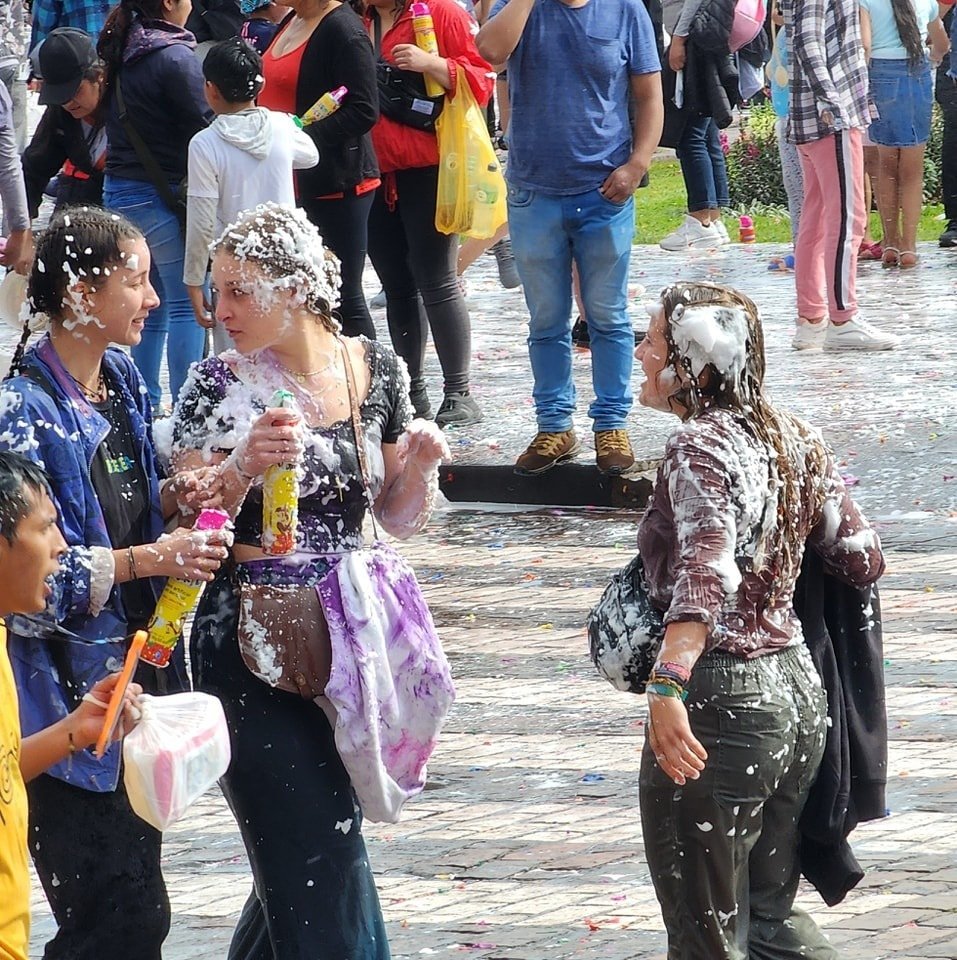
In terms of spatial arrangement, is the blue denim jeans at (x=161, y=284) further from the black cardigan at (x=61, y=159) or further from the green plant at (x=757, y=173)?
the green plant at (x=757, y=173)

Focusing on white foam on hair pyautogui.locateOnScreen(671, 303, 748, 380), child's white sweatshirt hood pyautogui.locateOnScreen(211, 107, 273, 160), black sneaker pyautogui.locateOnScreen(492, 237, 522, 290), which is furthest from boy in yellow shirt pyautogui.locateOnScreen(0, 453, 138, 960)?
black sneaker pyautogui.locateOnScreen(492, 237, 522, 290)

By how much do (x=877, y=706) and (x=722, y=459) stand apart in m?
0.74

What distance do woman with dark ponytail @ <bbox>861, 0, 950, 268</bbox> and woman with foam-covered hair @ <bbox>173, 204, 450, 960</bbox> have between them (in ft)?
30.6

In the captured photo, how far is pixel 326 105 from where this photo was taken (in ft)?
27.5

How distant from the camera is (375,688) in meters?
3.86

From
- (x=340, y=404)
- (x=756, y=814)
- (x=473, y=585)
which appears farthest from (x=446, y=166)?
(x=756, y=814)

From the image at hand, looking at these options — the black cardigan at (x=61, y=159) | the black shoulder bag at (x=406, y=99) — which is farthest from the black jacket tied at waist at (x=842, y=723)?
the black cardigan at (x=61, y=159)

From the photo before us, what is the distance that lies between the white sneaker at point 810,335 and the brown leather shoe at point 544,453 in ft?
9.88

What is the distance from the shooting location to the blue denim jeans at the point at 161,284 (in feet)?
28.5

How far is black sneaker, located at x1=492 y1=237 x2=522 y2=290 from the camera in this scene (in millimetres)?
12875

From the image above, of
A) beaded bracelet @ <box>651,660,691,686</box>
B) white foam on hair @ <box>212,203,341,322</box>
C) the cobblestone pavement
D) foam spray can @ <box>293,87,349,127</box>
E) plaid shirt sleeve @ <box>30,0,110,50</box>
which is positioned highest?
plaid shirt sleeve @ <box>30,0,110,50</box>

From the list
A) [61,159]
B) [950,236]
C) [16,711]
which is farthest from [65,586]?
[950,236]

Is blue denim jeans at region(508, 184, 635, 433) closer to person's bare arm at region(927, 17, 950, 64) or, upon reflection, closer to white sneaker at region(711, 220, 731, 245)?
person's bare arm at region(927, 17, 950, 64)

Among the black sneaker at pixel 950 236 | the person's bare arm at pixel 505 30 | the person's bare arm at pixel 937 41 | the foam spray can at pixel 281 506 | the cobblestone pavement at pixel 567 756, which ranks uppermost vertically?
the person's bare arm at pixel 505 30
